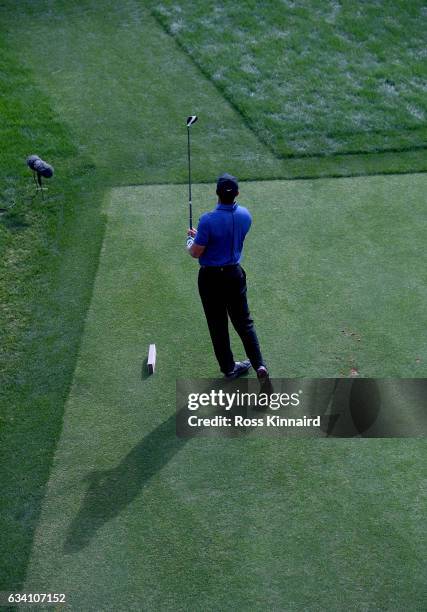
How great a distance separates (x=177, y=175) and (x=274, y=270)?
2431 millimetres

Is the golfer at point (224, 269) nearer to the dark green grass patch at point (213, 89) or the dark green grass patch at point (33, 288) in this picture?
the dark green grass patch at point (33, 288)

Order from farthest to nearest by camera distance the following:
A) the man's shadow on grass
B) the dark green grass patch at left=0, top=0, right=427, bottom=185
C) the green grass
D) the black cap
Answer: the dark green grass patch at left=0, top=0, right=427, bottom=185 < the black cap < the green grass < the man's shadow on grass

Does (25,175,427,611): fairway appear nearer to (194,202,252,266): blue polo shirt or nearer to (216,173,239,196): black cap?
(194,202,252,266): blue polo shirt

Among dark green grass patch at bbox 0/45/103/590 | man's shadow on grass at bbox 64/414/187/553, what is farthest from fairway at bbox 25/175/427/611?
dark green grass patch at bbox 0/45/103/590

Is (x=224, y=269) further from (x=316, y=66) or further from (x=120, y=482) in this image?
(x=316, y=66)

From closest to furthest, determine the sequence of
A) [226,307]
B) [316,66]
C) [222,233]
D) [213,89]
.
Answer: [222,233] < [226,307] < [213,89] < [316,66]

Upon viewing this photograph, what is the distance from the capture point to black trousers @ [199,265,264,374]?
6723 mm

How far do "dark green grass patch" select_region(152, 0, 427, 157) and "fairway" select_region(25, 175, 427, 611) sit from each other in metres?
2.13

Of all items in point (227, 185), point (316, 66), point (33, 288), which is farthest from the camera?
point (316, 66)

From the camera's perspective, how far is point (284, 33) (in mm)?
13180

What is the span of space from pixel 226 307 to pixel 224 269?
0.40 m

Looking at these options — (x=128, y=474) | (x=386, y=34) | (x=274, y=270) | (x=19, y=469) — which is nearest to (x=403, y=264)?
(x=274, y=270)

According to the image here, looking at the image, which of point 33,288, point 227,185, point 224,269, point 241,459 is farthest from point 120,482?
point 33,288

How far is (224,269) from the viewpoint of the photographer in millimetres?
6688
